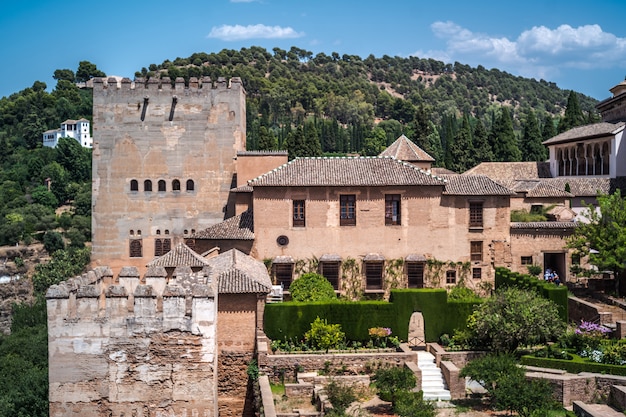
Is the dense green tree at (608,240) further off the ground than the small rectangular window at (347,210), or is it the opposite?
the small rectangular window at (347,210)

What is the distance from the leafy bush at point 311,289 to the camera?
82.3 ft

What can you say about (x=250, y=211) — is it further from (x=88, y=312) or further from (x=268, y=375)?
(x=88, y=312)

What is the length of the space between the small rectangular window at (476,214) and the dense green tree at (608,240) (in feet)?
12.1

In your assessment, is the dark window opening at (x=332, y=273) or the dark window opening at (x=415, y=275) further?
the dark window opening at (x=415, y=275)

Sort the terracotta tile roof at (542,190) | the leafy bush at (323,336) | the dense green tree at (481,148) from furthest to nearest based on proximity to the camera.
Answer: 1. the dense green tree at (481,148)
2. the terracotta tile roof at (542,190)
3. the leafy bush at (323,336)

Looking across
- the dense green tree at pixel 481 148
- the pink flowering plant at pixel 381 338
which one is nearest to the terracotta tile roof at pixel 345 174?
the pink flowering plant at pixel 381 338

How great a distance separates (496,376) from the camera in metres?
18.5

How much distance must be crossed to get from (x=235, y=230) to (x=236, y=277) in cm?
686

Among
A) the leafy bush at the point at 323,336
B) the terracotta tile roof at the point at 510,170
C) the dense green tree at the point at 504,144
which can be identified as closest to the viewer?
the leafy bush at the point at 323,336

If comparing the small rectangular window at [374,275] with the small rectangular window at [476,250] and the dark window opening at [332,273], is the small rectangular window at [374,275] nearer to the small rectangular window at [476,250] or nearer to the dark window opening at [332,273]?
the dark window opening at [332,273]

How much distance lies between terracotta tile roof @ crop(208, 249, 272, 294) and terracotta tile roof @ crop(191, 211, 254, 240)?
346cm

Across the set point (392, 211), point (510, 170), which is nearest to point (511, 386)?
point (392, 211)

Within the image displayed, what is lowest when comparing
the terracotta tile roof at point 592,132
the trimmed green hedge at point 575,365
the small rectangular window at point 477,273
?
the trimmed green hedge at point 575,365

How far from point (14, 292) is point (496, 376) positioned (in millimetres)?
53938
